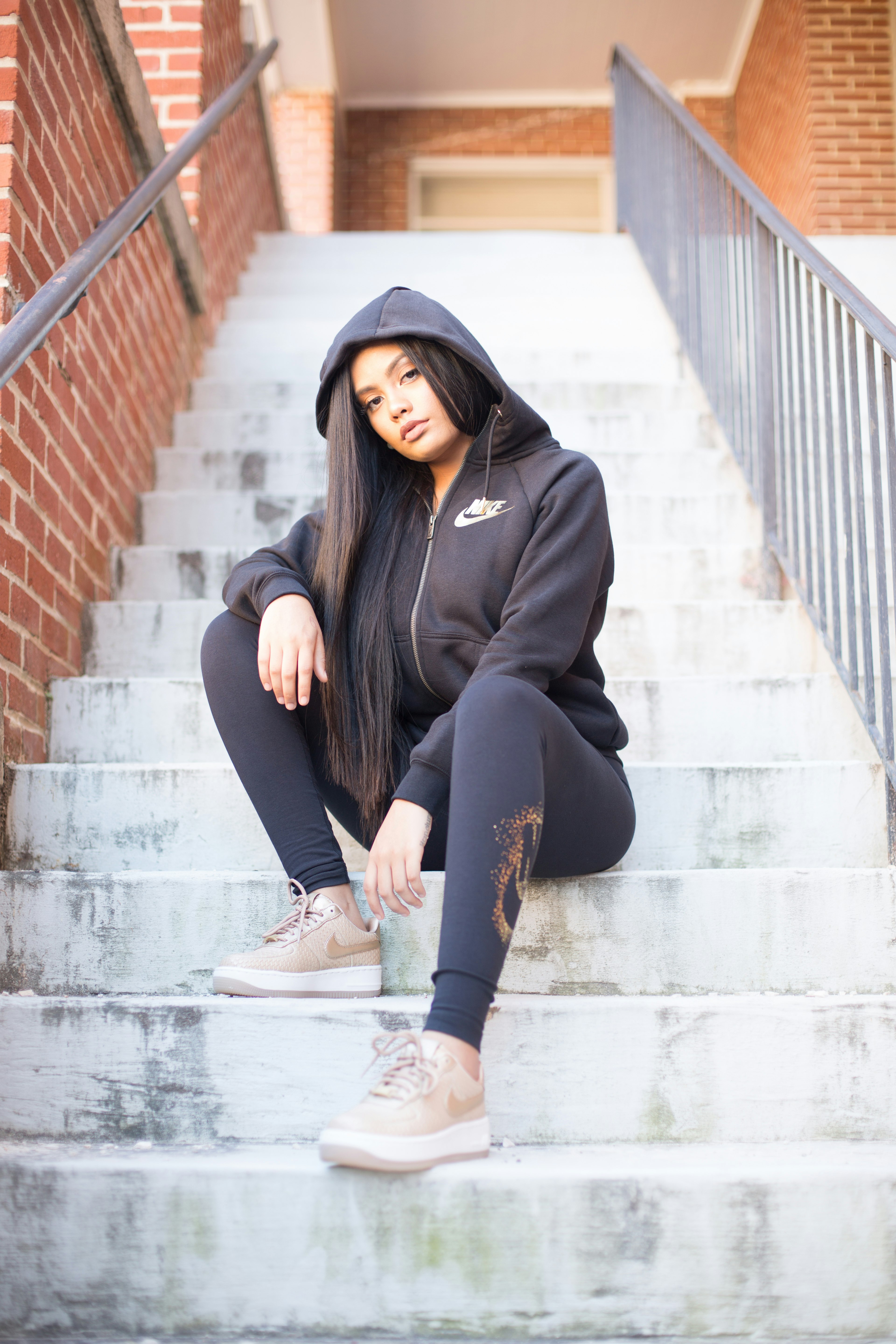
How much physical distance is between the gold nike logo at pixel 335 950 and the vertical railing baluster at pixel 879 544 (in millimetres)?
957

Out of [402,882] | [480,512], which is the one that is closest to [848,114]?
[480,512]

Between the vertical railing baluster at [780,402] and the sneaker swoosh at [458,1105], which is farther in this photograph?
the vertical railing baluster at [780,402]

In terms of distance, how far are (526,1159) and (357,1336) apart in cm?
25

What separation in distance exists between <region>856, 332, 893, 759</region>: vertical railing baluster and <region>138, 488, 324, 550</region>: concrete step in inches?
54.8

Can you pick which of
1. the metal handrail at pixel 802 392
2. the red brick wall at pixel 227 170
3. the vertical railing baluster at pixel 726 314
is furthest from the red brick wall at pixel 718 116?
the vertical railing baluster at pixel 726 314

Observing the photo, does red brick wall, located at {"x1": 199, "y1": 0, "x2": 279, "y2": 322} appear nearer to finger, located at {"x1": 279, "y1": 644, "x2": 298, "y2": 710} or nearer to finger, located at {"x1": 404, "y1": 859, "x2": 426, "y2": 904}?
finger, located at {"x1": 279, "y1": 644, "x2": 298, "y2": 710}

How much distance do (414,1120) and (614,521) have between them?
193 centimetres

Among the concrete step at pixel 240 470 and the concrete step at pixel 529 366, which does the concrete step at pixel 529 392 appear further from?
the concrete step at pixel 240 470

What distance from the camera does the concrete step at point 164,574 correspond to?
248cm

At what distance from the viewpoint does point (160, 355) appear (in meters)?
2.97

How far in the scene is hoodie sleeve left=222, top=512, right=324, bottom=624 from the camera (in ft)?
5.08

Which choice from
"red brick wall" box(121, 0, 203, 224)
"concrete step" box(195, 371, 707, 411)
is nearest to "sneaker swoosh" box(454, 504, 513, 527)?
"concrete step" box(195, 371, 707, 411)

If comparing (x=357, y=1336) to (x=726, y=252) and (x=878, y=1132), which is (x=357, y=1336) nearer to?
(x=878, y=1132)

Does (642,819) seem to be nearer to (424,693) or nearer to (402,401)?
(424,693)
